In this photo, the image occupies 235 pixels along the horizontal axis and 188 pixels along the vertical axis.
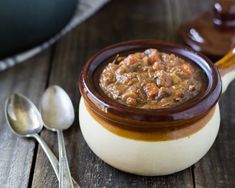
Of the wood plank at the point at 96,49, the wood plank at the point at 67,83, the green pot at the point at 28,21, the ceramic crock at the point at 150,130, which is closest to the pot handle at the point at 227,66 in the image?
the ceramic crock at the point at 150,130

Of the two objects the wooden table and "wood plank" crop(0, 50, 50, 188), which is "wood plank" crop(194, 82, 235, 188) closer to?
the wooden table

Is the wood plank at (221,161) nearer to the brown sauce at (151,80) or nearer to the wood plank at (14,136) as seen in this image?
the brown sauce at (151,80)

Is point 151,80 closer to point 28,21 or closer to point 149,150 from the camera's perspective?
point 149,150

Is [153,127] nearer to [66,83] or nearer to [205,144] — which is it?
[205,144]

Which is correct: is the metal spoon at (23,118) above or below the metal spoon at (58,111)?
above

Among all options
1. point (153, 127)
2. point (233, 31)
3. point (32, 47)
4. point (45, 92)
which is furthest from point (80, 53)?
point (153, 127)

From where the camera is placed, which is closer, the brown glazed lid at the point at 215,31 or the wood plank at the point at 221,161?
the wood plank at the point at 221,161

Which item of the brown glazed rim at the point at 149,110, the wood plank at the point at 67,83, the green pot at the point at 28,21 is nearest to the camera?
the brown glazed rim at the point at 149,110
